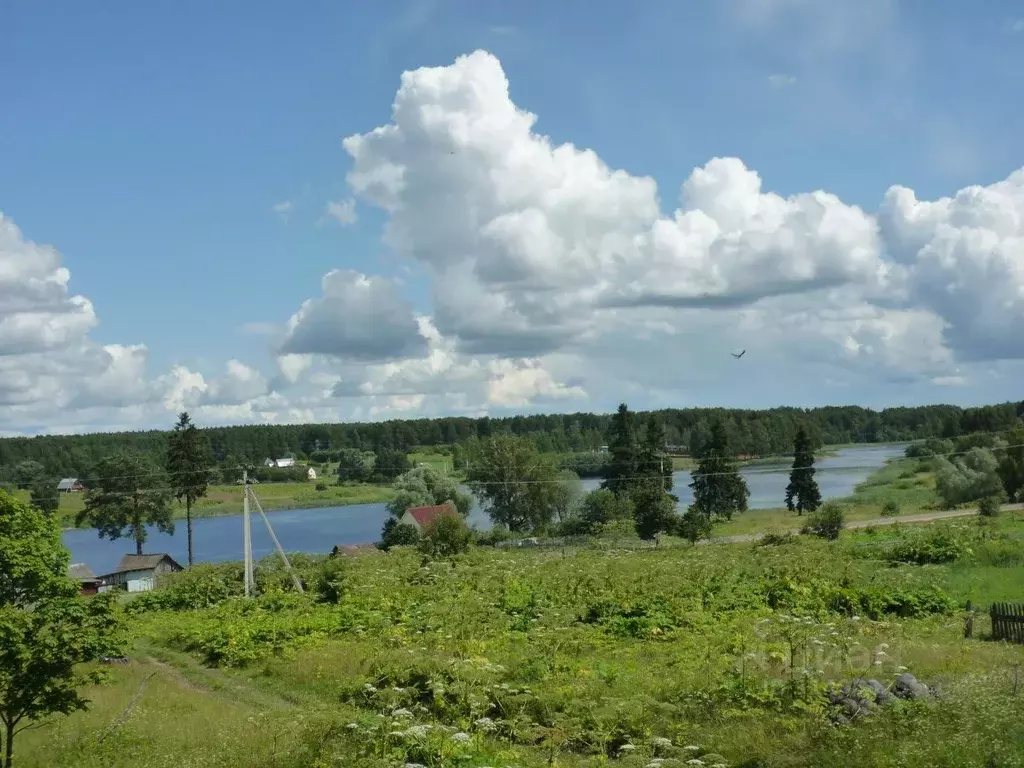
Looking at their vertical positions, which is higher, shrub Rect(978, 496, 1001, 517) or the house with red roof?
shrub Rect(978, 496, 1001, 517)

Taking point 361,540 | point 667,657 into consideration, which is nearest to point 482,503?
point 361,540

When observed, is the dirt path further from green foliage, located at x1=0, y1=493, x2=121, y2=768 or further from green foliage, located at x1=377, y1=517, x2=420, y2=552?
green foliage, located at x1=0, y1=493, x2=121, y2=768

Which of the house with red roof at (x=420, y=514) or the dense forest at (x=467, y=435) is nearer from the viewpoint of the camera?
the house with red roof at (x=420, y=514)

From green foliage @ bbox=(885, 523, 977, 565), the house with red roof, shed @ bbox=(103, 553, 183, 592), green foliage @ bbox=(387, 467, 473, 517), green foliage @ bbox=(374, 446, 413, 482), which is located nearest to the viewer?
green foliage @ bbox=(885, 523, 977, 565)

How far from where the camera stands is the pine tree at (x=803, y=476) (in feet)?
225

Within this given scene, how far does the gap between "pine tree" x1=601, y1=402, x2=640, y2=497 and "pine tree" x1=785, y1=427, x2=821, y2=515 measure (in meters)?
12.0

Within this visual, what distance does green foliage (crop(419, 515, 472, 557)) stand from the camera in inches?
1813

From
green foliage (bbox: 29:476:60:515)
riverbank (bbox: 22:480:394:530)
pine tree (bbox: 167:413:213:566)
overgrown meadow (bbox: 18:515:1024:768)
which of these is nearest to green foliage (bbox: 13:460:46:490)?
riverbank (bbox: 22:480:394:530)

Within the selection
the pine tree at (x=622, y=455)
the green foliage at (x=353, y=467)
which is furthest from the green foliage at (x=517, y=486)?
the green foliage at (x=353, y=467)

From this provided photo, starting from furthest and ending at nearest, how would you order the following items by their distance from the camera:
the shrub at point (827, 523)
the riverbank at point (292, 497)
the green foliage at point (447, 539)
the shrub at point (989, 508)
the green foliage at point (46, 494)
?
the riverbank at point (292, 497) < the green foliage at point (46, 494) < the shrub at point (827, 523) < the green foliage at point (447, 539) < the shrub at point (989, 508)

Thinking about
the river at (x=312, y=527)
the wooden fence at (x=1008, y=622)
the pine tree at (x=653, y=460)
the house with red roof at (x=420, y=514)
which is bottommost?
the river at (x=312, y=527)

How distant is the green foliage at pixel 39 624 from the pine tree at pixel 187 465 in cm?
4891

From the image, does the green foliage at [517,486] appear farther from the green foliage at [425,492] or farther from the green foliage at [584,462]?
the green foliage at [584,462]

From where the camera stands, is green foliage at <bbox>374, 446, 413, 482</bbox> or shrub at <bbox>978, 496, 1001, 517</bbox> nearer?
shrub at <bbox>978, 496, 1001, 517</bbox>
